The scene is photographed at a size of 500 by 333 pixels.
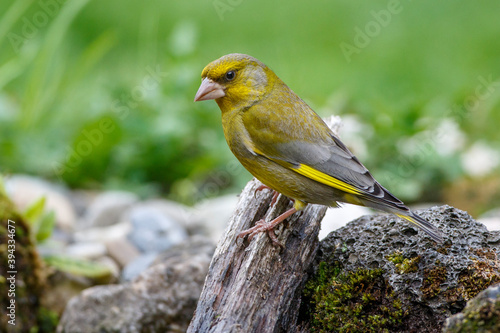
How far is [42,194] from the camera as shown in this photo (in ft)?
20.1

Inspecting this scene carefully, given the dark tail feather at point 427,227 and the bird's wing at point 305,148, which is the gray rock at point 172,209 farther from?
the dark tail feather at point 427,227

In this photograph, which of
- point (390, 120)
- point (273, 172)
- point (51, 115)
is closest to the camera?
point (273, 172)

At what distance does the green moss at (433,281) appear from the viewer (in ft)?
9.87

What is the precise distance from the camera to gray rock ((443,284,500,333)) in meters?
2.25

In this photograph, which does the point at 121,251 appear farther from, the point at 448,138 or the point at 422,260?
the point at 448,138

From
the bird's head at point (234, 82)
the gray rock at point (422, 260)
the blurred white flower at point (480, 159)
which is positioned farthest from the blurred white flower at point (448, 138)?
the gray rock at point (422, 260)

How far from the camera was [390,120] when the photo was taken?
6.84 metres

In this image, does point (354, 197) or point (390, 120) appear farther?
point (390, 120)

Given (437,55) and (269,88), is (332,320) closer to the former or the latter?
(269,88)

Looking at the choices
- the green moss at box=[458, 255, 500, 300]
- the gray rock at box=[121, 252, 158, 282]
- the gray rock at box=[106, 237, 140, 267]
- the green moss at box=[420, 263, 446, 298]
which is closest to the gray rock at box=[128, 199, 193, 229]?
the gray rock at box=[106, 237, 140, 267]

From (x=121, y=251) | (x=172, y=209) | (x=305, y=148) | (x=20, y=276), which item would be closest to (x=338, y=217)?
(x=172, y=209)

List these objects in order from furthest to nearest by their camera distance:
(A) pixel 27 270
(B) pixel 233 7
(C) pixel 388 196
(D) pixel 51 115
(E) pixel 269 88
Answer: (B) pixel 233 7, (D) pixel 51 115, (A) pixel 27 270, (E) pixel 269 88, (C) pixel 388 196

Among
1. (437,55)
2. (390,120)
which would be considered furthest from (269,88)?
(437,55)

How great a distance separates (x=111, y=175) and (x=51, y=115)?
4.32 feet
